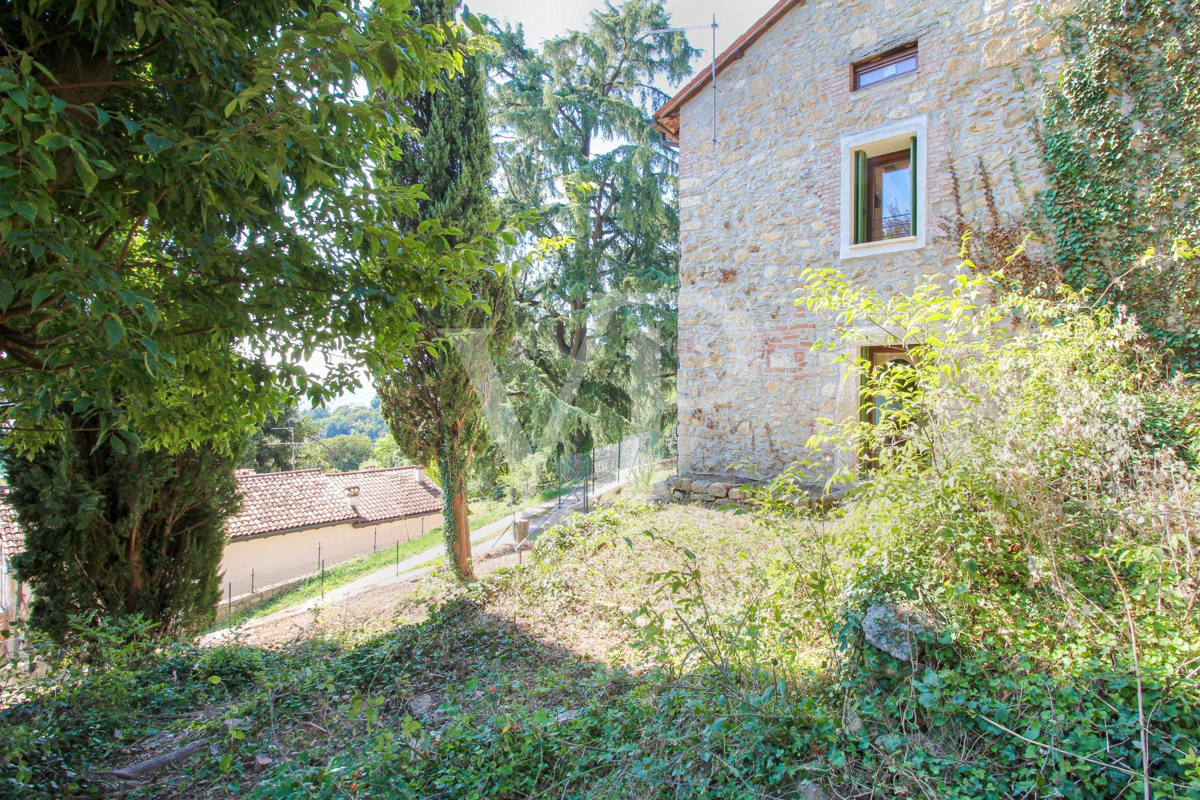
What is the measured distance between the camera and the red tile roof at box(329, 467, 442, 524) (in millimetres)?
16781

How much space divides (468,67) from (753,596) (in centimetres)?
771

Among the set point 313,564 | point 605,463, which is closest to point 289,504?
point 313,564

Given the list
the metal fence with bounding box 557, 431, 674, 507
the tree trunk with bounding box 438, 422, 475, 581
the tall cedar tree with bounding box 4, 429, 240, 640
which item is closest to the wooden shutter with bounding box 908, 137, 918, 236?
the tree trunk with bounding box 438, 422, 475, 581

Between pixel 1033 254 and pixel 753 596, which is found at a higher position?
pixel 1033 254

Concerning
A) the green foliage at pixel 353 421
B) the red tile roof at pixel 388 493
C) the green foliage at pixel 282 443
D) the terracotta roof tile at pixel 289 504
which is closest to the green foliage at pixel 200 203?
the terracotta roof tile at pixel 289 504

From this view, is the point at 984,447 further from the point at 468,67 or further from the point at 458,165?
the point at 468,67

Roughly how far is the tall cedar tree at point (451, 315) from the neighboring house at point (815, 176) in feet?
8.74

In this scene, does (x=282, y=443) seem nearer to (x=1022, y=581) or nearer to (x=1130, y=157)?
(x=1022, y=581)

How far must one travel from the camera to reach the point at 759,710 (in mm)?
2322

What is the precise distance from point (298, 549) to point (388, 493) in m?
3.69

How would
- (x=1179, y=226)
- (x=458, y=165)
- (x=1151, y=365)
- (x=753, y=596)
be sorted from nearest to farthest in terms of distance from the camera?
(x=753, y=596), (x=1151, y=365), (x=1179, y=226), (x=458, y=165)

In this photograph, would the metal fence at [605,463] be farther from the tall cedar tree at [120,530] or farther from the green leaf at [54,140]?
the green leaf at [54,140]

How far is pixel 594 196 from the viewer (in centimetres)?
1415

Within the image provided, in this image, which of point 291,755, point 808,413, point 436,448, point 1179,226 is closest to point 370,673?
point 291,755
